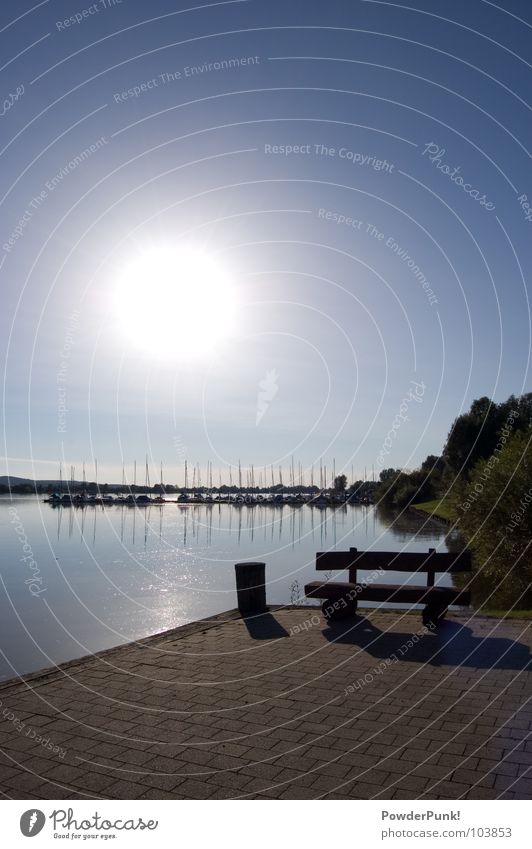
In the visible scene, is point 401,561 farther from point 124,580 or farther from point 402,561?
point 124,580

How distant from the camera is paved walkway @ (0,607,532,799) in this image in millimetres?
4707

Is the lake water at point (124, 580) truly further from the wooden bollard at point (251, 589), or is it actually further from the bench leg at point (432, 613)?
the bench leg at point (432, 613)

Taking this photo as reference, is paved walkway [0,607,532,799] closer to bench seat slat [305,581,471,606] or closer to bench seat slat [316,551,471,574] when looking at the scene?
bench seat slat [305,581,471,606]

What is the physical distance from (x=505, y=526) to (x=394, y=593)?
41.3 feet

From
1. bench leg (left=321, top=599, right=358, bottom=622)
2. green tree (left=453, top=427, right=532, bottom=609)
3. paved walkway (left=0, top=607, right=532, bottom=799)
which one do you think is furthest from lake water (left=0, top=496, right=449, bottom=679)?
paved walkway (left=0, top=607, right=532, bottom=799)

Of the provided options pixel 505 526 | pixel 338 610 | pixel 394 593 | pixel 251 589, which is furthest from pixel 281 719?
pixel 505 526

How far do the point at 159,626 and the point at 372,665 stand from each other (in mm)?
12032

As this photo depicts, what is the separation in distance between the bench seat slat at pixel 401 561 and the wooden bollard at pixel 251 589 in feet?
3.42

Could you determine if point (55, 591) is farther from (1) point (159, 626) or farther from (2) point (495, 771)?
(2) point (495, 771)

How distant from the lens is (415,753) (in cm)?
518

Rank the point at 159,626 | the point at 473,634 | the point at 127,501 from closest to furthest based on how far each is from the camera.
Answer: the point at 473,634 → the point at 159,626 → the point at 127,501

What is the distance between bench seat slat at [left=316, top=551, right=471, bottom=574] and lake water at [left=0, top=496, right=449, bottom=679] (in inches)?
280

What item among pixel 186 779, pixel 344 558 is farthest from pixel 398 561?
pixel 186 779

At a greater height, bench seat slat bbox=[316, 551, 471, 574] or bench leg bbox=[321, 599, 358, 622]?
bench seat slat bbox=[316, 551, 471, 574]
